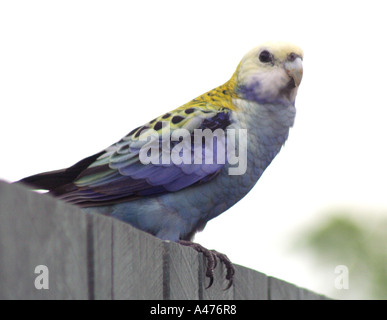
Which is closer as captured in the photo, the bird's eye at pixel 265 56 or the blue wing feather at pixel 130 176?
the blue wing feather at pixel 130 176

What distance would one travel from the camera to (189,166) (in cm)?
480

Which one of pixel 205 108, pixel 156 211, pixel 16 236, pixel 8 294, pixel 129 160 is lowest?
pixel 8 294

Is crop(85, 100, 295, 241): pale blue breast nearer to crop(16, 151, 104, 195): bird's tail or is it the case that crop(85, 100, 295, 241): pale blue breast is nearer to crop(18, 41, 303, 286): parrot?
Result: crop(18, 41, 303, 286): parrot

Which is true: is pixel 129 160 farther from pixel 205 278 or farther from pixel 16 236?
pixel 16 236

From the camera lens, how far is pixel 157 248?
3.20m

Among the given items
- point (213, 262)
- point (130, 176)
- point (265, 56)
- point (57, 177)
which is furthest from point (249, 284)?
point (265, 56)

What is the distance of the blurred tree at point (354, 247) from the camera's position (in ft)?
42.3

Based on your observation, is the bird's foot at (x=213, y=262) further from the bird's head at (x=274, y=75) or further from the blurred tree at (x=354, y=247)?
the blurred tree at (x=354, y=247)

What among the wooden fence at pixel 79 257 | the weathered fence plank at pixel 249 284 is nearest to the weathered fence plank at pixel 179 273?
the wooden fence at pixel 79 257

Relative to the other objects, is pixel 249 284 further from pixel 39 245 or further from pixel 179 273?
pixel 39 245

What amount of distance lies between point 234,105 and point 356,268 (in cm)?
871

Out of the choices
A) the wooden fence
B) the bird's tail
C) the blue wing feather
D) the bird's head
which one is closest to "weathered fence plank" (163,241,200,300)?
the wooden fence

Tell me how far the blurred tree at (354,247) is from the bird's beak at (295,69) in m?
8.07
